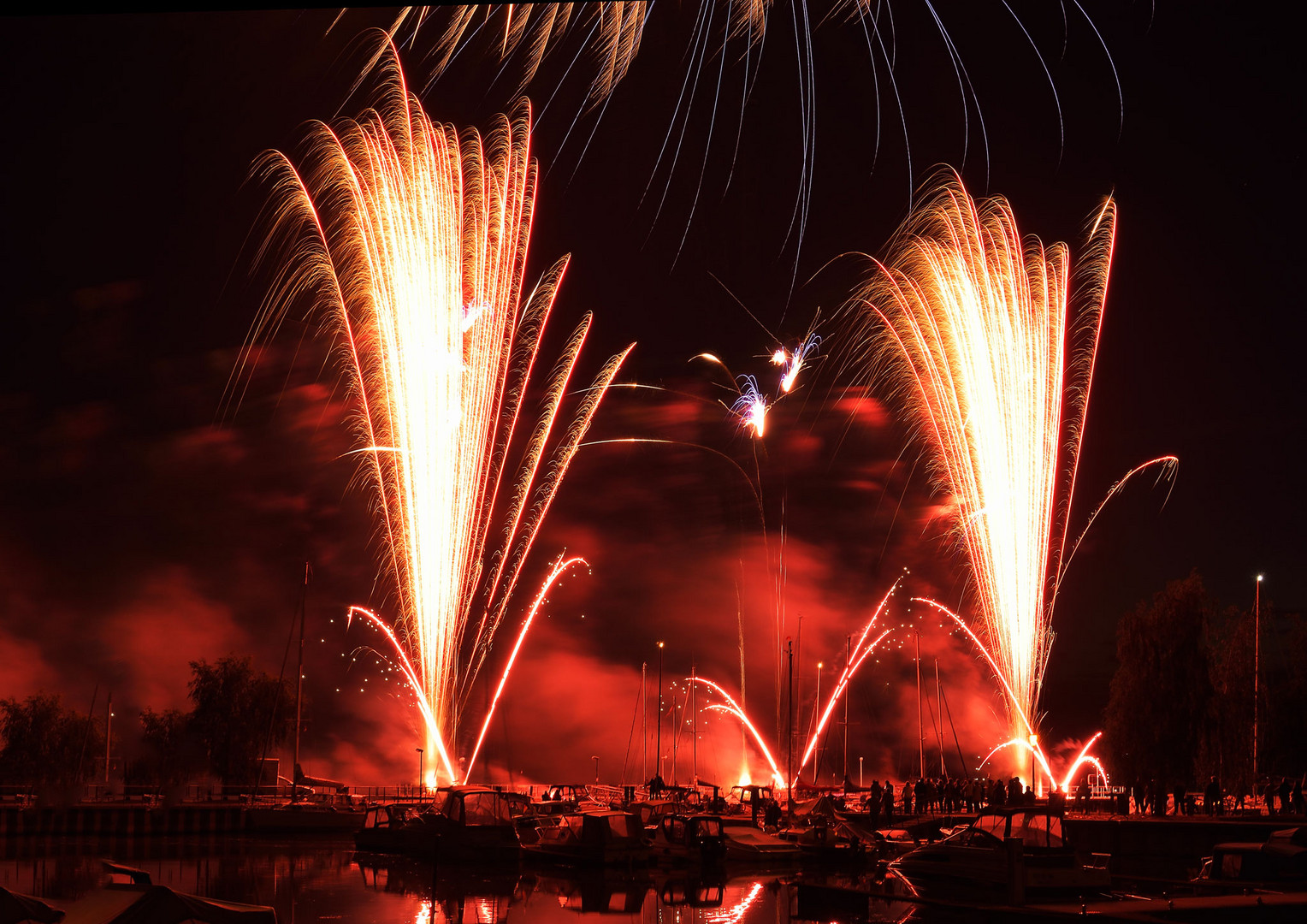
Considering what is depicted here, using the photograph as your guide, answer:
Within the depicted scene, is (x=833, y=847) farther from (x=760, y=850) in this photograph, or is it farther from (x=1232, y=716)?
(x=1232, y=716)

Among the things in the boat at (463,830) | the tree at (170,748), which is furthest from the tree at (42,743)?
the boat at (463,830)

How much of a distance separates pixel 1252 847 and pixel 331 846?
97.7ft

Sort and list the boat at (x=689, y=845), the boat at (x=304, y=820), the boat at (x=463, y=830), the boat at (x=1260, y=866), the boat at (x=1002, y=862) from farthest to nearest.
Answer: the boat at (x=304, y=820), the boat at (x=463, y=830), the boat at (x=689, y=845), the boat at (x=1002, y=862), the boat at (x=1260, y=866)

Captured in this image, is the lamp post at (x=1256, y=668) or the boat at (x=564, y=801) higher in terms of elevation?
the lamp post at (x=1256, y=668)

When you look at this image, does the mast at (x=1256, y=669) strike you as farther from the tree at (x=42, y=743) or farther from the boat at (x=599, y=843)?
the tree at (x=42, y=743)

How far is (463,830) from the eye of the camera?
3509 cm

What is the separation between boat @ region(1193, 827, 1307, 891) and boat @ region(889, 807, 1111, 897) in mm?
2057

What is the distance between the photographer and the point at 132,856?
35844 millimetres

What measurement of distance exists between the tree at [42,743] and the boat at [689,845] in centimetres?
4595

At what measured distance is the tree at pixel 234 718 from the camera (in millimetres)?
63281

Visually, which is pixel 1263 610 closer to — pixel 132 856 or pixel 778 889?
pixel 778 889

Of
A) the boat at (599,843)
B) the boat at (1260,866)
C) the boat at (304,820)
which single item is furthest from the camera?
the boat at (304,820)

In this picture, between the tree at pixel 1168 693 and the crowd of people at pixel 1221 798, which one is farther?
the tree at pixel 1168 693

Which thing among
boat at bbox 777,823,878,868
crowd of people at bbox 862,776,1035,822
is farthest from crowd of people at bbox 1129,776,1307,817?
boat at bbox 777,823,878,868
